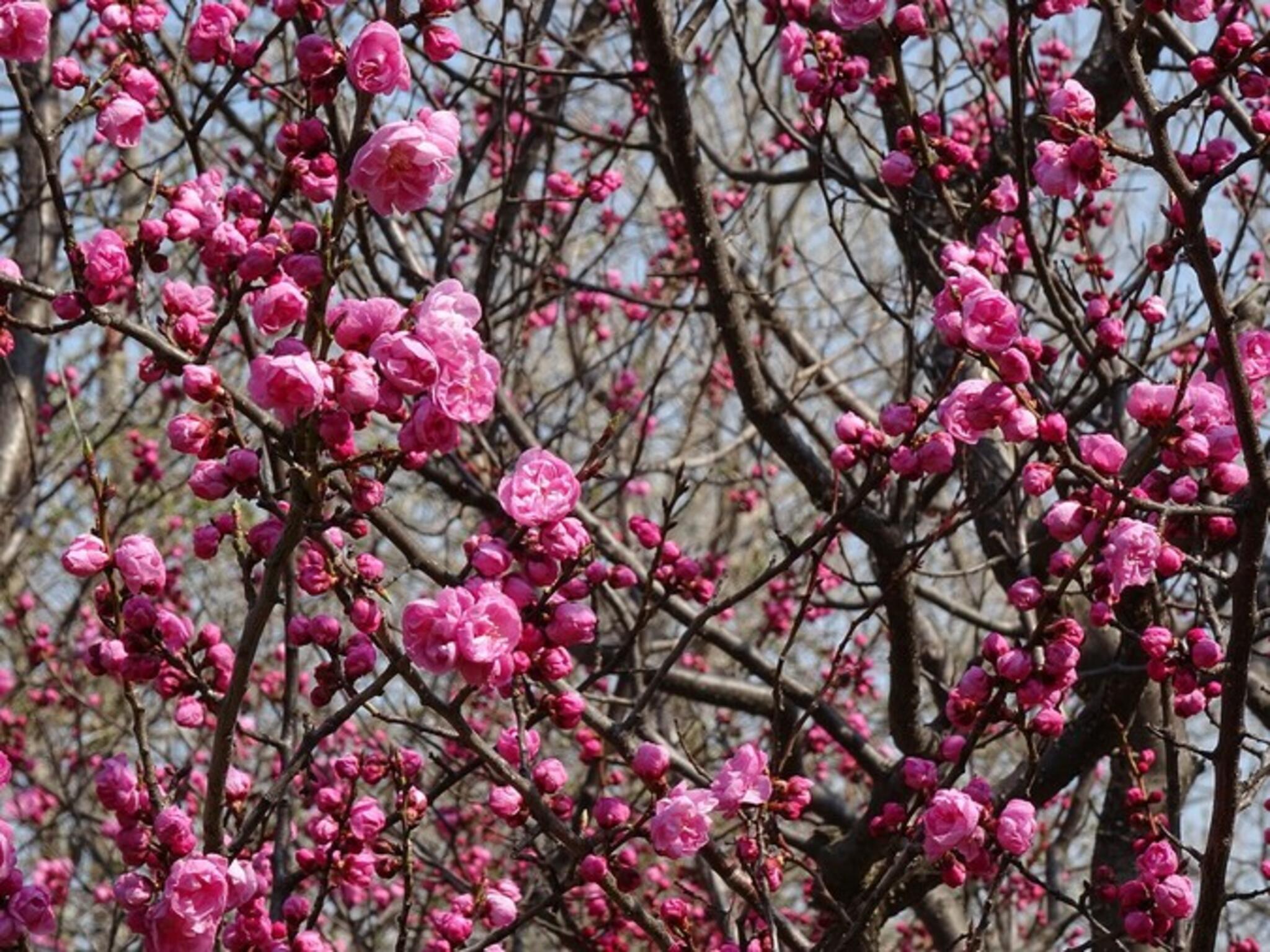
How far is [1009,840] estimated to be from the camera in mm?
2402

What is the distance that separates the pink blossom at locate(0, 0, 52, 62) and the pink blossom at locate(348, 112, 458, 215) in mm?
629

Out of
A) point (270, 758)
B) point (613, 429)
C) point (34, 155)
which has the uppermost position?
point (34, 155)

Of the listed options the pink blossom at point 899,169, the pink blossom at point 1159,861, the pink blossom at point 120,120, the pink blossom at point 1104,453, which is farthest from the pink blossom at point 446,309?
the pink blossom at point 899,169

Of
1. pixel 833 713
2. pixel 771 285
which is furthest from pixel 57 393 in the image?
pixel 833 713

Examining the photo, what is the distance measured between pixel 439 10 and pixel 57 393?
5894 mm

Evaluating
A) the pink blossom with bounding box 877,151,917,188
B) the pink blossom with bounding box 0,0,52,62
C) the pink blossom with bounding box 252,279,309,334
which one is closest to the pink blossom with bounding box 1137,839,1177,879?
the pink blossom with bounding box 877,151,917,188

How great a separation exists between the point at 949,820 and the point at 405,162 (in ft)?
4.28

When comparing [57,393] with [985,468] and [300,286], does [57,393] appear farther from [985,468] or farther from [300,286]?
[300,286]

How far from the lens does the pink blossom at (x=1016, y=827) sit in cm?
239

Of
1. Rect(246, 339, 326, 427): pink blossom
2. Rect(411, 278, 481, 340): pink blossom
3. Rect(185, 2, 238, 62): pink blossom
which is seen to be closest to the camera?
Rect(246, 339, 326, 427): pink blossom

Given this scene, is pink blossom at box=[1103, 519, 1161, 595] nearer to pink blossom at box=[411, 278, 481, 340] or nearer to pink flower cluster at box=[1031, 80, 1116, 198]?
pink flower cluster at box=[1031, 80, 1116, 198]

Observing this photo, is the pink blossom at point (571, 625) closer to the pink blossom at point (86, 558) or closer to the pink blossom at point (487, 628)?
the pink blossom at point (487, 628)

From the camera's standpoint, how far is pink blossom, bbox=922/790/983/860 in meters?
2.31

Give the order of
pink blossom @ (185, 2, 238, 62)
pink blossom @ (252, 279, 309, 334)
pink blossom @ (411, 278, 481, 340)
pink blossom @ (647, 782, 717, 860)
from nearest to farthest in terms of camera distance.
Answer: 1. pink blossom @ (411, 278, 481, 340)
2. pink blossom @ (252, 279, 309, 334)
3. pink blossom @ (647, 782, 717, 860)
4. pink blossom @ (185, 2, 238, 62)
